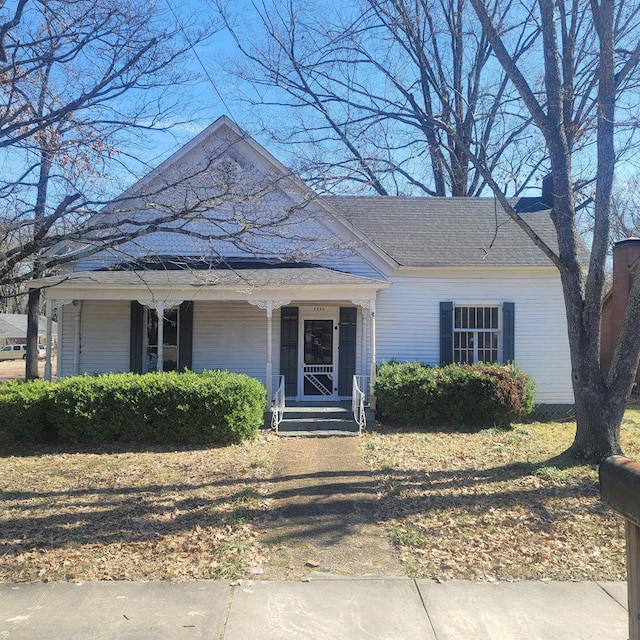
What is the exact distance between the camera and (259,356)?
1277cm

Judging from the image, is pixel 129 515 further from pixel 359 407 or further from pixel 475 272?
pixel 475 272

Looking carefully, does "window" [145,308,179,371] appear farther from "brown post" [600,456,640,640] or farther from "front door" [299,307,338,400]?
"brown post" [600,456,640,640]

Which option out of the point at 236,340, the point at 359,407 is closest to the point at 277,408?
the point at 359,407

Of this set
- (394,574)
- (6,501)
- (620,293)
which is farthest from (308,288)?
(620,293)

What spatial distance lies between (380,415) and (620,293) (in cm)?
998

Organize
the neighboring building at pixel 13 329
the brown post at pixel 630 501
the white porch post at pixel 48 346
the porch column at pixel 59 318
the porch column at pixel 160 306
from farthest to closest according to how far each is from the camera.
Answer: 1. the neighboring building at pixel 13 329
2. the white porch post at pixel 48 346
3. the porch column at pixel 59 318
4. the porch column at pixel 160 306
5. the brown post at pixel 630 501

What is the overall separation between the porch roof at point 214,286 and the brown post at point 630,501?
891cm

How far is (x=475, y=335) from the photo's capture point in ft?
42.3

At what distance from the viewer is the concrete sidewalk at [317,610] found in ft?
11.6

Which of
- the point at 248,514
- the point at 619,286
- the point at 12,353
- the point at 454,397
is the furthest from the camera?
the point at 12,353

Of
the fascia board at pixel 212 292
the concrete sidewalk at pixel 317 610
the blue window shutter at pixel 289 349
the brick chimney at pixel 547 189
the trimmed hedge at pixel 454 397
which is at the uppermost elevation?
the brick chimney at pixel 547 189

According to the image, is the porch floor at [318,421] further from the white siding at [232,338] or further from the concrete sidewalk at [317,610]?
the concrete sidewalk at [317,610]

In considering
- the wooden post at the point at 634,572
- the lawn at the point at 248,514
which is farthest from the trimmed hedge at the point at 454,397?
the wooden post at the point at 634,572

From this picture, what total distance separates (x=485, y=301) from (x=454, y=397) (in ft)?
9.96
